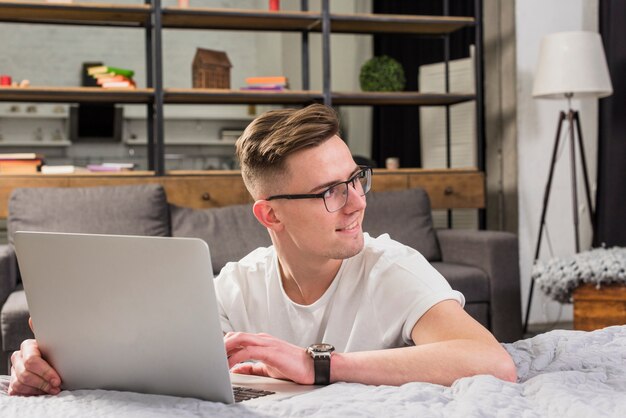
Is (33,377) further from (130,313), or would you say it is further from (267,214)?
Answer: (267,214)

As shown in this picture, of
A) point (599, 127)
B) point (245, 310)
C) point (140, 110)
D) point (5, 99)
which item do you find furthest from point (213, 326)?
point (140, 110)

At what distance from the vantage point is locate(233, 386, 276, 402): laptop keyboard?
100 centimetres

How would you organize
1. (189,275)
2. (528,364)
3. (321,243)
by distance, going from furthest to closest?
1. (321,243)
2. (528,364)
3. (189,275)

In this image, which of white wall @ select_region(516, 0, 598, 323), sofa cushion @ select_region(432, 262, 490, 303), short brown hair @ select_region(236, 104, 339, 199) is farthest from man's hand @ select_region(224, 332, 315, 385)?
white wall @ select_region(516, 0, 598, 323)

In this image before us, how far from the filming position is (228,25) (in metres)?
4.27

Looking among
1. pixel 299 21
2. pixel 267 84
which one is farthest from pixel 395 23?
pixel 267 84

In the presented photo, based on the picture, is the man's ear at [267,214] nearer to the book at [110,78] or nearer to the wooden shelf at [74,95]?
the wooden shelf at [74,95]

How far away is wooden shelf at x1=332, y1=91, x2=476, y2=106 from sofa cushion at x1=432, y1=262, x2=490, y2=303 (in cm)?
113

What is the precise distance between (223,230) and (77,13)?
1.34 meters

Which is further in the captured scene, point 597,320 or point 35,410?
point 597,320

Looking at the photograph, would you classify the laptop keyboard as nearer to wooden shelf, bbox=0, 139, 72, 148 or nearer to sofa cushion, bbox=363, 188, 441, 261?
sofa cushion, bbox=363, 188, 441, 261

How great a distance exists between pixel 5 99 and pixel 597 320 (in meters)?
Result: 2.99

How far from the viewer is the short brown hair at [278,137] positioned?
4.29 feet

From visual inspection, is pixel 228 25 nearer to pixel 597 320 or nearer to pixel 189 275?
pixel 597 320
